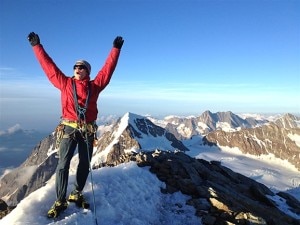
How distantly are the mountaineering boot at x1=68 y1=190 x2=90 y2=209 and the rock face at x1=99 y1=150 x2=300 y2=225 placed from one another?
5.09 m

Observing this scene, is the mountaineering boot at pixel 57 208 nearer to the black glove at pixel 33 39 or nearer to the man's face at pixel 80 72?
the man's face at pixel 80 72

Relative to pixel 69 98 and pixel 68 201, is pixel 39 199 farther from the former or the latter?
pixel 69 98

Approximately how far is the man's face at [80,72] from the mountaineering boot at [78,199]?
4280mm

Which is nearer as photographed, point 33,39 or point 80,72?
point 33,39

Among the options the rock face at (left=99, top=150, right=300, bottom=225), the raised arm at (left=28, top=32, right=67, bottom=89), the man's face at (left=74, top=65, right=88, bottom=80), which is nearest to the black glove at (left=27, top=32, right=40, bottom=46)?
the raised arm at (left=28, top=32, right=67, bottom=89)

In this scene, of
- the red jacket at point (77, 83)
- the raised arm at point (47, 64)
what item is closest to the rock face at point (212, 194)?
the red jacket at point (77, 83)

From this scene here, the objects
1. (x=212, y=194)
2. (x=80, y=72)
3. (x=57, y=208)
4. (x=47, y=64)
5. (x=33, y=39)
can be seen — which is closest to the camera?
(x=33, y=39)

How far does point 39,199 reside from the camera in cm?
1303

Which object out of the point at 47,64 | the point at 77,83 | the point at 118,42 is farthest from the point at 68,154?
the point at 118,42

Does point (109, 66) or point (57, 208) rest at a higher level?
point (109, 66)

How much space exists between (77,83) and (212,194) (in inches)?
360

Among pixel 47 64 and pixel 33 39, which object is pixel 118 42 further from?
pixel 33 39

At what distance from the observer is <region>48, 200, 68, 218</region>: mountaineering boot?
12086mm

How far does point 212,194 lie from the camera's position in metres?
17.6
